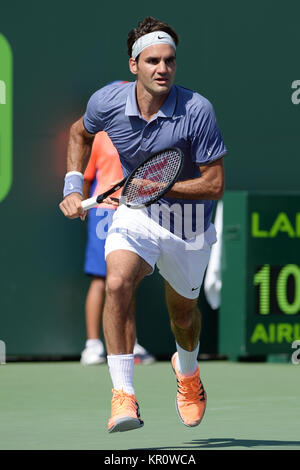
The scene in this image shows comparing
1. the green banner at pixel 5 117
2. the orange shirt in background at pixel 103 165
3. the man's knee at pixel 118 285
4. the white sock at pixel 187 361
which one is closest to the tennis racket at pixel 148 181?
the man's knee at pixel 118 285

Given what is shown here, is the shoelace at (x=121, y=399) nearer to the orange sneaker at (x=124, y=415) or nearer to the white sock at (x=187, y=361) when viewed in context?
the orange sneaker at (x=124, y=415)

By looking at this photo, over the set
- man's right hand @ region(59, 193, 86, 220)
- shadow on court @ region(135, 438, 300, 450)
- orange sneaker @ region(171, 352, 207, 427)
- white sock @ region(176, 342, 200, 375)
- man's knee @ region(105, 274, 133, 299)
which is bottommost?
shadow on court @ region(135, 438, 300, 450)

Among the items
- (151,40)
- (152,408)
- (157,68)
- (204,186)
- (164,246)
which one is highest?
(151,40)

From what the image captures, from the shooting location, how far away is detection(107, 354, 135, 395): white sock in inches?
209

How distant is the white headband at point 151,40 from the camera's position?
573cm

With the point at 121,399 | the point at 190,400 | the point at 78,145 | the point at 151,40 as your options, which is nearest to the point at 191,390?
the point at 190,400

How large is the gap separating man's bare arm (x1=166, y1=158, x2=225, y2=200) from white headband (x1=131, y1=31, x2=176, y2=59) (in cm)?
60

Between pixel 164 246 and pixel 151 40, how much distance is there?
939 millimetres

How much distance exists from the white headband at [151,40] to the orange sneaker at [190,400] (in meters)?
1.61

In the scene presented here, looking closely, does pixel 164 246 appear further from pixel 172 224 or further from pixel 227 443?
pixel 227 443

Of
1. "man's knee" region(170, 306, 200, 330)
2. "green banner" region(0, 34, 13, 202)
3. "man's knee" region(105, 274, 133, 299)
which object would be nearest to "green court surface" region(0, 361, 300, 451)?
"man's knee" region(170, 306, 200, 330)

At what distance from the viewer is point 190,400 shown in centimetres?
611

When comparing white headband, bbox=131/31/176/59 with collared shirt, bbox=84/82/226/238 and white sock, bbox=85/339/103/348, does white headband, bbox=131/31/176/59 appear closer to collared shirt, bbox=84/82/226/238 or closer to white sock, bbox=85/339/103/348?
collared shirt, bbox=84/82/226/238
